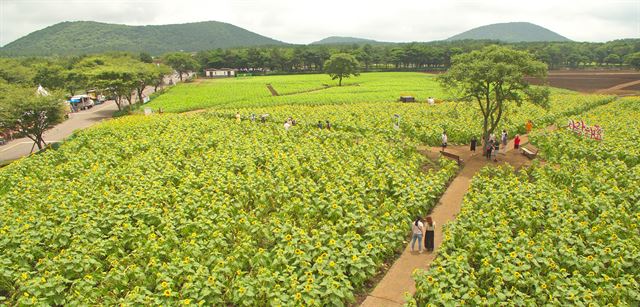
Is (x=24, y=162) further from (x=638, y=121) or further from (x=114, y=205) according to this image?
(x=638, y=121)

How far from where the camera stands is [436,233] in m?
14.1

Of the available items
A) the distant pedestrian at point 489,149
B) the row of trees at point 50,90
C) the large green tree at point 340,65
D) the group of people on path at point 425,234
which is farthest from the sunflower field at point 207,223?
the large green tree at point 340,65

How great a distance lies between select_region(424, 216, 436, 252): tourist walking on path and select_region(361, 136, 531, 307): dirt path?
23cm

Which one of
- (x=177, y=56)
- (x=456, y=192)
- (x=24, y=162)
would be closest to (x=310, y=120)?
(x=456, y=192)

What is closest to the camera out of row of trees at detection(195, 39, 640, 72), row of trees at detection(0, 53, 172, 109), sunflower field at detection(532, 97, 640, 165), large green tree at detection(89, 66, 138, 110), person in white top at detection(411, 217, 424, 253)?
person in white top at detection(411, 217, 424, 253)

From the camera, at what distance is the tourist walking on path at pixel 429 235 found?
1272 cm

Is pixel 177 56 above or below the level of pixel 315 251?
above

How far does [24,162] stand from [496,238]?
2310cm

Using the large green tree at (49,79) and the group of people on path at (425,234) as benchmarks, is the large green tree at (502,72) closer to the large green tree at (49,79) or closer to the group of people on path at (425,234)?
the group of people on path at (425,234)

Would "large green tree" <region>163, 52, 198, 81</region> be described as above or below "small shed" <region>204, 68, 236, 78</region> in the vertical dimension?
above

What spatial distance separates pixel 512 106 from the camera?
130ft

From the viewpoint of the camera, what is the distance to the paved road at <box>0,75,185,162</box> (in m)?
32.6

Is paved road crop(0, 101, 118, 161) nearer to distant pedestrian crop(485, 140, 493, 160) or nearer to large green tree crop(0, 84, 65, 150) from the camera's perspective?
large green tree crop(0, 84, 65, 150)

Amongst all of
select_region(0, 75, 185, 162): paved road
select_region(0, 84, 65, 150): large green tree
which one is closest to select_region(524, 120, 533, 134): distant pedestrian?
select_region(0, 84, 65, 150): large green tree
